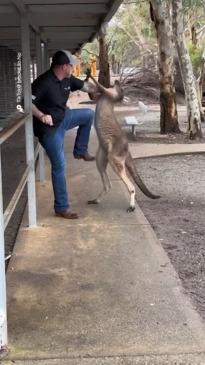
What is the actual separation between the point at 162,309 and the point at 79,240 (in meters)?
1.92

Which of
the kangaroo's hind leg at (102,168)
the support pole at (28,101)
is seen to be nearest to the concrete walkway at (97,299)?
Result: the support pole at (28,101)

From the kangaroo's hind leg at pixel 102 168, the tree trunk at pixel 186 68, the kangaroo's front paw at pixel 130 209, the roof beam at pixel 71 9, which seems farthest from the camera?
the tree trunk at pixel 186 68

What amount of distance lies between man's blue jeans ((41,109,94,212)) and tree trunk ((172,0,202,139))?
26.3 ft

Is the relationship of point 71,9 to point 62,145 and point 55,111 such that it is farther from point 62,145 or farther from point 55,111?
point 62,145

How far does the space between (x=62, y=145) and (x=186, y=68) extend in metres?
8.61

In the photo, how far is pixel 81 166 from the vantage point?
10.7m

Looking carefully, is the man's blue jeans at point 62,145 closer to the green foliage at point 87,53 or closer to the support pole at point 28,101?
the support pole at point 28,101

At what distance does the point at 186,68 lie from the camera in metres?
14.7

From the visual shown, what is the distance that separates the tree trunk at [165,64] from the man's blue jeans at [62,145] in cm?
774

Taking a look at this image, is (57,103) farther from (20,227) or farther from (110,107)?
(20,227)

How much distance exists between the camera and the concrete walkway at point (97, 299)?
3.79m

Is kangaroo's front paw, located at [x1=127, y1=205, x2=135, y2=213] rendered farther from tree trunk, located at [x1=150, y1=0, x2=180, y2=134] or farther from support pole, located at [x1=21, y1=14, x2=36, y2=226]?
tree trunk, located at [x1=150, y1=0, x2=180, y2=134]

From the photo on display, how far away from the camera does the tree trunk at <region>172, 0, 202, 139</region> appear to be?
1455 cm

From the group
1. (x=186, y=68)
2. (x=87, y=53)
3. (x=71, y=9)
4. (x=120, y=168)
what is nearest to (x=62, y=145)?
(x=120, y=168)
